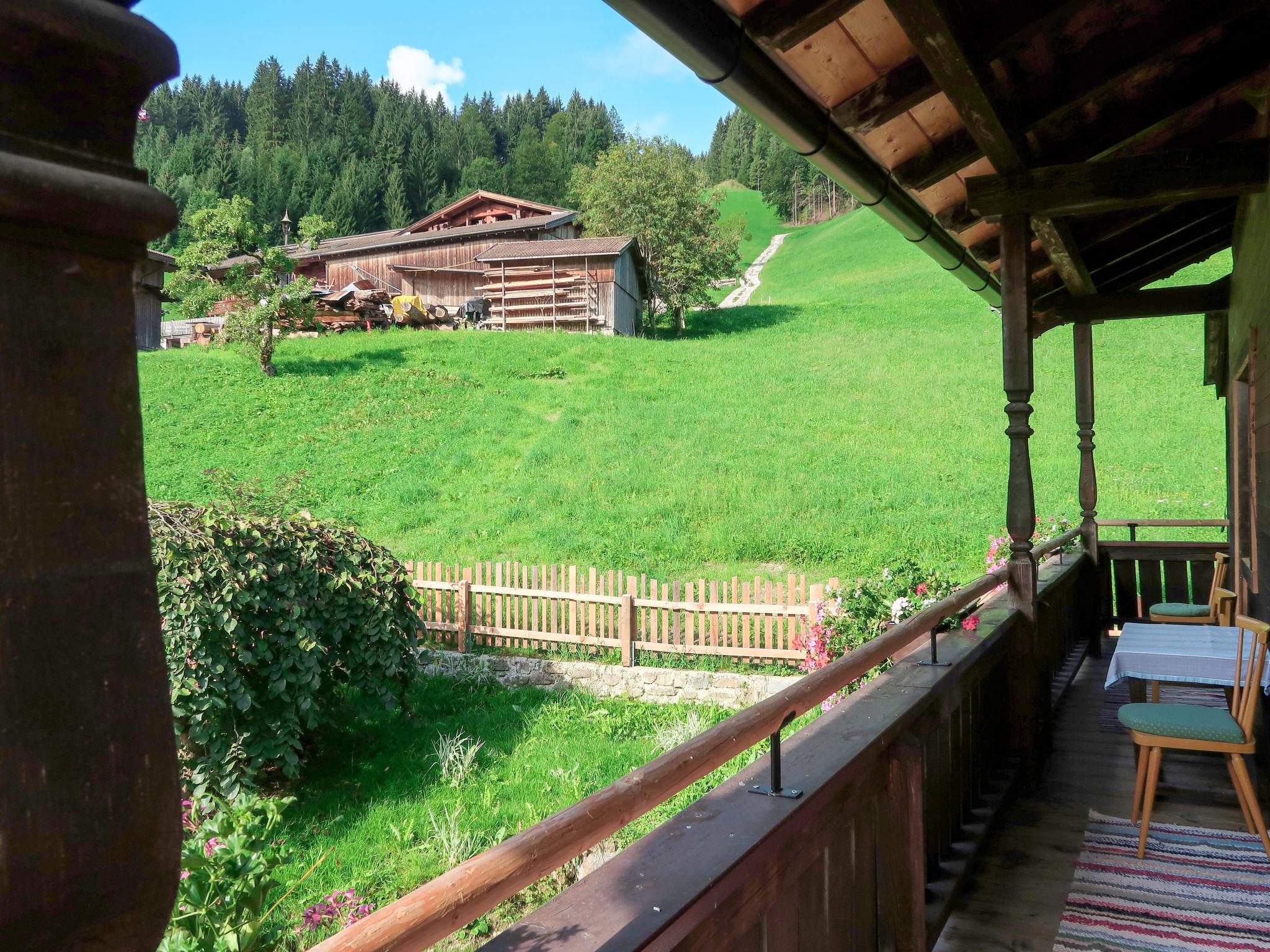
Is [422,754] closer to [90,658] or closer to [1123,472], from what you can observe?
[90,658]

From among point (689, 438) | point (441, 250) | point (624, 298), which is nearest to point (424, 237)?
point (441, 250)

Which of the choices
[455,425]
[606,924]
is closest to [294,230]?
[455,425]

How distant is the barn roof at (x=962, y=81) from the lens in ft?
8.11

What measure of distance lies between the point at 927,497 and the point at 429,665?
9921 millimetres

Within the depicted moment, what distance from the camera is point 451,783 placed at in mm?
6316

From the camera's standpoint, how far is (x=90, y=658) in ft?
1.51

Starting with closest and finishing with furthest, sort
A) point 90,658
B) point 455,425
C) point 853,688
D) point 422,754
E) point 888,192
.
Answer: point 90,658 < point 888,192 < point 853,688 < point 422,754 < point 455,425

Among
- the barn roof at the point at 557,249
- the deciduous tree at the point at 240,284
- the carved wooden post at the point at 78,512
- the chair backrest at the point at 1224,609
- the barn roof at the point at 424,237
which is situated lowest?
the chair backrest at the point at 1224,609

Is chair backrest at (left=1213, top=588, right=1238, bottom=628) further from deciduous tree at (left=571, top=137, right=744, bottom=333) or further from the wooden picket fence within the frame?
deciduous tree at (left=571, top=137, right=744, bottom=333)

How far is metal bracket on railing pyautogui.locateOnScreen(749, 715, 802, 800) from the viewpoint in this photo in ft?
5.69

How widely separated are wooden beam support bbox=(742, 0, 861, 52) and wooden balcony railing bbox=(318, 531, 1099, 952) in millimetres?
1718

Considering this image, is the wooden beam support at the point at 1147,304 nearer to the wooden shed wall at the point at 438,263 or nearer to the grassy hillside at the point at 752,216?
the wooden shed wall at the point at 438,263

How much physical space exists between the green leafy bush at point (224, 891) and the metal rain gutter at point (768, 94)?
96.3 inches

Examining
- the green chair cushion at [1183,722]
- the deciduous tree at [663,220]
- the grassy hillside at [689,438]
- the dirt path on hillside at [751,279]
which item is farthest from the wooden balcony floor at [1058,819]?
the dirt path on hillside at [751,279]
